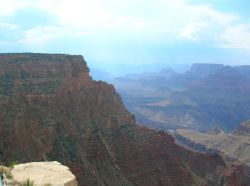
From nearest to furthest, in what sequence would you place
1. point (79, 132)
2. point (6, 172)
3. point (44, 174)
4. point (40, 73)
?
1. point (44, 174)
2. point (6, 172)
3. point (79, 132)
4. point (40, 73)

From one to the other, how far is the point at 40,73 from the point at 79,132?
31.7 ft

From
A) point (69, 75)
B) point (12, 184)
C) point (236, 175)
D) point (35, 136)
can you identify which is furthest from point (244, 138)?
point (12, 184)

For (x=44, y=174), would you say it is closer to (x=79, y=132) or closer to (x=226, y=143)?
(x=79, y=132)

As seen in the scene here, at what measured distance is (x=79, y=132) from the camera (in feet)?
250

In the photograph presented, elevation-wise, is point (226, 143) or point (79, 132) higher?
point (79, 132)

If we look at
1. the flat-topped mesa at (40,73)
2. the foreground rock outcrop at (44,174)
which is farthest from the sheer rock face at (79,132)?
the foreground rock outcrop at (44,174)

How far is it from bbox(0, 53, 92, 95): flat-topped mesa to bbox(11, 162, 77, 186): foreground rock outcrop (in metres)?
55.5

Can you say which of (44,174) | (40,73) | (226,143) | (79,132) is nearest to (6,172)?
(44,174)

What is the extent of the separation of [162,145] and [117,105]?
9.13m

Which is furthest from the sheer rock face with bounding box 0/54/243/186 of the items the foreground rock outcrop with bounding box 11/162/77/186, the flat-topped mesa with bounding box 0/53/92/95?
the foreground rock outcrop with bounding box 11/162/77/186

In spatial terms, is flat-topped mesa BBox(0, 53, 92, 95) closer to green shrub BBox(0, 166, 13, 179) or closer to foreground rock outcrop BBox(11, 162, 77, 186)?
foreground rock outcrop BBox(11, 162, 77, 186)

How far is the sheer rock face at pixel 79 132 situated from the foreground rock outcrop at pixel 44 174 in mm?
47820

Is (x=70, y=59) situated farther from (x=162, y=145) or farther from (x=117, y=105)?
(x=162, y=145)

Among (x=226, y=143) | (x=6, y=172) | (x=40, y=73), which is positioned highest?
(x=6, y=172)
